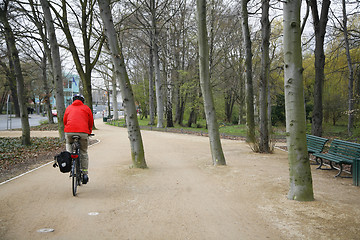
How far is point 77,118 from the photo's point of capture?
19.1ft

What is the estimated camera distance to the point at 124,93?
26.5ft

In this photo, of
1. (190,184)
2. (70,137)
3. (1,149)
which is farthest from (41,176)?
(1,149)

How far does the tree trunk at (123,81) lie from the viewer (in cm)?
793

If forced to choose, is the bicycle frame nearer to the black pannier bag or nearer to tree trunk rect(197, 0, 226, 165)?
the black pannier bag

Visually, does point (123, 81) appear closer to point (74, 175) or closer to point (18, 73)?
point (74, 175)

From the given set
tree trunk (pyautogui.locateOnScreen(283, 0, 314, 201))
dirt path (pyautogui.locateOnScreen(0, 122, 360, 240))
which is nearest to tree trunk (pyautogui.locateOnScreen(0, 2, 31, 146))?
dirt path (pyautogui.locateOnScreen(0, 122, 360, 240))

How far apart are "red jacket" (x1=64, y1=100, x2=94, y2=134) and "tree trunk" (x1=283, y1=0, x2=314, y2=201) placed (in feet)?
13.5

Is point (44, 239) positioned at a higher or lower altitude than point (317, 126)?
lower

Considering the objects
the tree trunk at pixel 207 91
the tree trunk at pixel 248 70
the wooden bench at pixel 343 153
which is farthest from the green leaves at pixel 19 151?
the wooden bench at pixel 343 153

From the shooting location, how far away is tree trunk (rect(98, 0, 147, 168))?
7.93 meters

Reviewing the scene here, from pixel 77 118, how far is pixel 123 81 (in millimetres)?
2500

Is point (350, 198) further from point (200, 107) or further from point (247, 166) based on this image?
point (200, 107)

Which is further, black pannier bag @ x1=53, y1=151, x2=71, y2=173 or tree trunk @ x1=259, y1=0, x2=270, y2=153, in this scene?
tree trunk @ x1=259, y1=0, x2=270, y2=153

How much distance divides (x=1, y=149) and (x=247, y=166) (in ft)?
33.0
